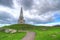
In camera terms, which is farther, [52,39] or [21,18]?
[21,18]

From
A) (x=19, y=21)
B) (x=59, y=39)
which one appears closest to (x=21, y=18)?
(x=19, y=21)

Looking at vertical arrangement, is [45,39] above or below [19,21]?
below

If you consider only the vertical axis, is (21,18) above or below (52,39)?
above

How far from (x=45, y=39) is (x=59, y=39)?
4.13m

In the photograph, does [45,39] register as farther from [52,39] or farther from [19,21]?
[19,21]

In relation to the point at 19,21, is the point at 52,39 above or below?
below

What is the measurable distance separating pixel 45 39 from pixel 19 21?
261ft

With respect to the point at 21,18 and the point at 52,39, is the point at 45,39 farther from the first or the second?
the point at 21,18

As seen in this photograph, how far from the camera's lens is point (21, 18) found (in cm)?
11156

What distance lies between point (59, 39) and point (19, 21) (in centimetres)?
7941

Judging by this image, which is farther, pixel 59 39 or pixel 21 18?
Result: pixel 21 18

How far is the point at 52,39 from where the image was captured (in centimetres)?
3519

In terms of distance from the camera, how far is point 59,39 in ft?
117

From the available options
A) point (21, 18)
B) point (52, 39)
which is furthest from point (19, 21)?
A: point (52, 39)
